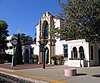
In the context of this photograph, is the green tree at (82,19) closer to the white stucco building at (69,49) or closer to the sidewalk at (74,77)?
the sidewalk at (74,77)

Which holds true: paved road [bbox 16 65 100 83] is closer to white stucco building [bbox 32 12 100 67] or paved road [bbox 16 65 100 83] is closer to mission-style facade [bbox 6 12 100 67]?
mission-style facade [bbox 6 12 100 67]

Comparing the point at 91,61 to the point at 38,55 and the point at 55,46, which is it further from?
the point at 38,55

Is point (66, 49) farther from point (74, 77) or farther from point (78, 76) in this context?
point (74, 77)

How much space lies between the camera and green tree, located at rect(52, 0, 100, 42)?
1720 centimetres

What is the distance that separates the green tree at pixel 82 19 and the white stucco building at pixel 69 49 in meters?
7.95

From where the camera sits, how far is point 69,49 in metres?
35.9

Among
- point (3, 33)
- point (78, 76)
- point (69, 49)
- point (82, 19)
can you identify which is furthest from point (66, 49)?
point (3, 33)

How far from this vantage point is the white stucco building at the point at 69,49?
3256 centimetres

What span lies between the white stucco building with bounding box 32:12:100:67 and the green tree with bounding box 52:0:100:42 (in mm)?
7946

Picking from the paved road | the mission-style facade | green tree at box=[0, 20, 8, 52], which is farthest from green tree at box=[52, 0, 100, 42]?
green tree at box=[0, 20, 8, 52]

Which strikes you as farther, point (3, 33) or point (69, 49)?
point (3, 33)

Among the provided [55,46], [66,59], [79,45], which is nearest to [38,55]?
[55,46]

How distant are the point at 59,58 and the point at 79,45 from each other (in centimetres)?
527

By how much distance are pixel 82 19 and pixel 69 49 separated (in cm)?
1835
